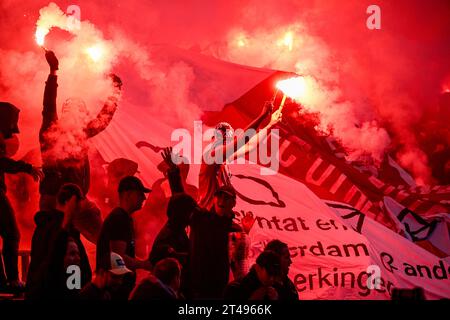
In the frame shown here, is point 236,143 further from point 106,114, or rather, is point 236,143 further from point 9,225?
point 9,225

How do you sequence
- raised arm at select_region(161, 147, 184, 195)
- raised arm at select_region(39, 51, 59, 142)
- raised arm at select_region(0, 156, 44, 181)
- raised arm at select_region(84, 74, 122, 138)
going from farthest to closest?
1. raised arm at select_region(84, 74, 122, 138)
2. raised arm at select_region(39, 51, 59, 142)
3. raised arm at select_region(161, 147, 184, 195)
4. raised arm at select_region(0, 156, 44, 181)

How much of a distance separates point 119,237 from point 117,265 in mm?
470

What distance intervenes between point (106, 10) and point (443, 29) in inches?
168

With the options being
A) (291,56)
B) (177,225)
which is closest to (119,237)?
(177,225)

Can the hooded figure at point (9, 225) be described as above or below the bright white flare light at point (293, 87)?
below

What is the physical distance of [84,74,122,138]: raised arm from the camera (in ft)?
19.9

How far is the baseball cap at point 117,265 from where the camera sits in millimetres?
4180

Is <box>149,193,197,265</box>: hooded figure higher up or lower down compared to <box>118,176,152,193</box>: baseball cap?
lower down

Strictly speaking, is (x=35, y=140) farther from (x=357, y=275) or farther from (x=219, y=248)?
(x=357, y=275)

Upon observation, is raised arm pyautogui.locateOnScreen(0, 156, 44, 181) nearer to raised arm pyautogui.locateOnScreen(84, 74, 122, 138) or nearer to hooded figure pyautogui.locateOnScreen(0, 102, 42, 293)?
hooded figure pyautogui.locateOnScreen(0, 102, 42, 293)

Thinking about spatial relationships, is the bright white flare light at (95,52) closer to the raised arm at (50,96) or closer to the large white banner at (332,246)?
the raised arm at (50,96)

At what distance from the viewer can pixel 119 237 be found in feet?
15.5

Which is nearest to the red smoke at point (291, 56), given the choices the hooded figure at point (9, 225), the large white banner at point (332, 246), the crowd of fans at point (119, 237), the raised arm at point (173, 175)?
the crowd of fans at point (119, 237)

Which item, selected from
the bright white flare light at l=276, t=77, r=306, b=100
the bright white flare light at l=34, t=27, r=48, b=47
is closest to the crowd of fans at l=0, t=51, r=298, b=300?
the bright white flare light at l=34, t=27, r=48, b=47
